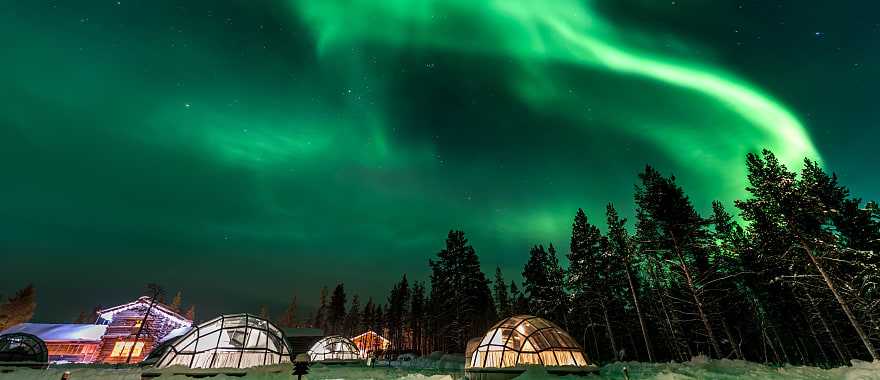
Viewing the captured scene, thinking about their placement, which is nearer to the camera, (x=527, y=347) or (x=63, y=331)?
(x=527, y=347)

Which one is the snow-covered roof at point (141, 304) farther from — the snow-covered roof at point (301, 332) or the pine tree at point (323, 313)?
the pine tree at point (323, 313)

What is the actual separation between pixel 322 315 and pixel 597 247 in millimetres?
86420

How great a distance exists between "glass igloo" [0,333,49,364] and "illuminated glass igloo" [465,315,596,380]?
101 ft

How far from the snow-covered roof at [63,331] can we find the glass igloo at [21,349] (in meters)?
25.9

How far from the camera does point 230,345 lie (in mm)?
16594

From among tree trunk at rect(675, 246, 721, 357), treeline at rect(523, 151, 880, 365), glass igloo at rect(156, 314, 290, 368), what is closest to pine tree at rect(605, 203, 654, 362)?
treeline at rect(523, 151, 880, 365)

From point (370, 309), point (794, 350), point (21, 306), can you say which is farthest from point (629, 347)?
point (21, 306)

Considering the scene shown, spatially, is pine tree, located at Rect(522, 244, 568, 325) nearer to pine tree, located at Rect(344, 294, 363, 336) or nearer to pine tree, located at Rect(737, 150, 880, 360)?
pine tree, located at Rect(737, 150, 880, 360)

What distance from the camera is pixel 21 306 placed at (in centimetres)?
5259

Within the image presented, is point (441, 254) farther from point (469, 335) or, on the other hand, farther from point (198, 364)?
point (198, 364)

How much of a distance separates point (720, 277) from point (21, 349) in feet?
171

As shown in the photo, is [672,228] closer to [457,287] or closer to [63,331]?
[457,287]

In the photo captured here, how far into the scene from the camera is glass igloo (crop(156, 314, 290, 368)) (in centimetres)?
1537

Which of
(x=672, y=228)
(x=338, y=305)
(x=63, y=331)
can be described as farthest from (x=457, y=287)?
(x=63, y=331)
